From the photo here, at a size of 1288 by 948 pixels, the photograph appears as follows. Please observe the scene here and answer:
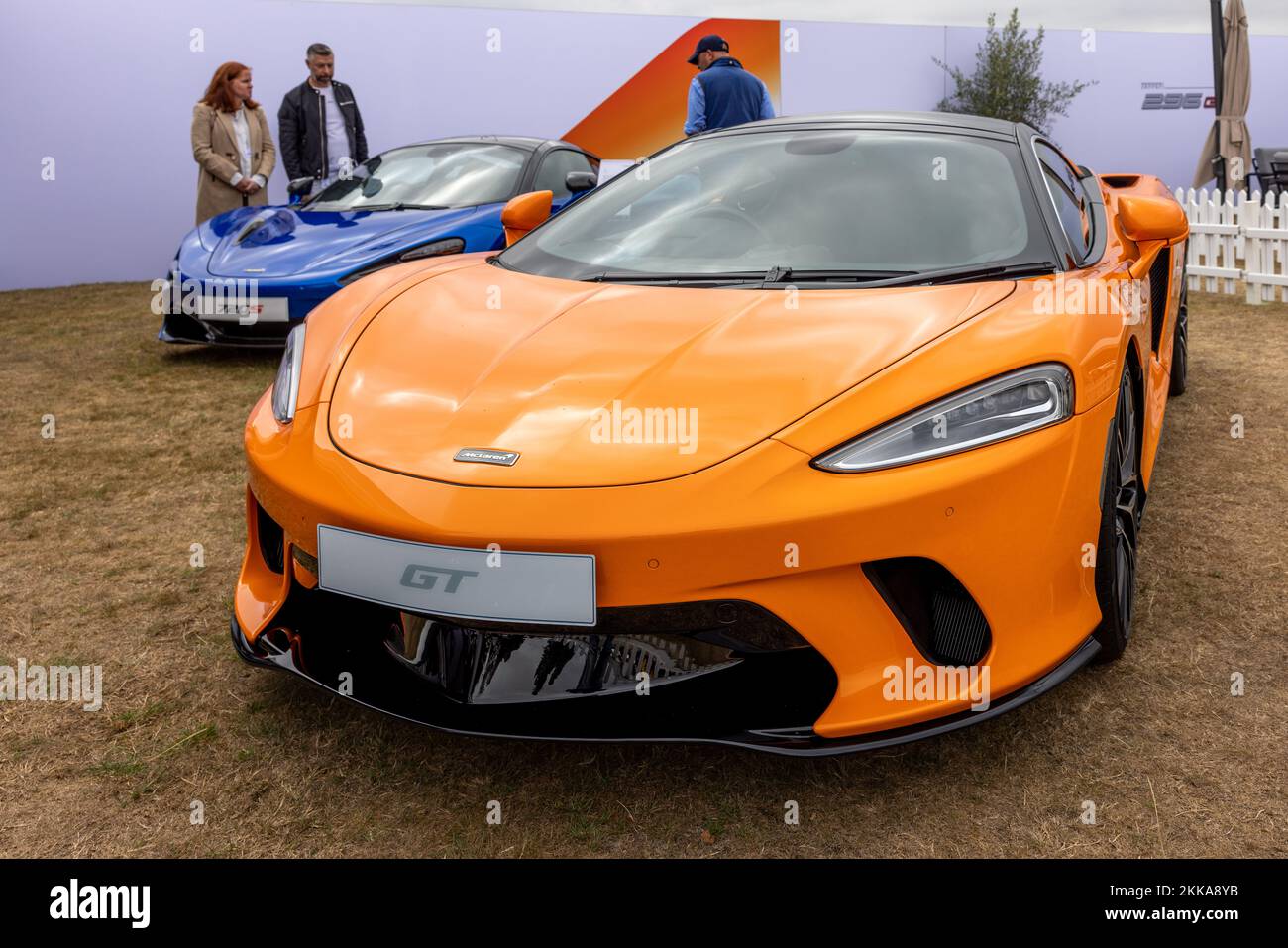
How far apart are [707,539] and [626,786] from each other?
575 mm

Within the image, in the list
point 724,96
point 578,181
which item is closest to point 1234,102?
point 724,96

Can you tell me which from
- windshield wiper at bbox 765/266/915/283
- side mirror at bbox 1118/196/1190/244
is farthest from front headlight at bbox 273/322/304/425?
side mirror at bbox 1118/196/1190/244

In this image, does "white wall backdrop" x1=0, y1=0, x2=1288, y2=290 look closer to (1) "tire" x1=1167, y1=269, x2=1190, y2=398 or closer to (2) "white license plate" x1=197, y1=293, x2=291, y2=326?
(2) "white license plate" x1=197, y1=293, x2=291, y2=326

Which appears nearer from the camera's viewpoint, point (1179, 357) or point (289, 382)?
point (289, 382)

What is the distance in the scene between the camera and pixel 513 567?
1.67m

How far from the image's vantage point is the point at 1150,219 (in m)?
2.62

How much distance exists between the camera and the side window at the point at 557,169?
645cm

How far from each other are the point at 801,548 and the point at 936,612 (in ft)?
1.00

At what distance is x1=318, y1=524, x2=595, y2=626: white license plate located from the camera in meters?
1.66

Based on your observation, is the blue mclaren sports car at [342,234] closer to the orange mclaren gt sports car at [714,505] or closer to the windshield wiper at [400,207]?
the windshield wiper at [400,207]

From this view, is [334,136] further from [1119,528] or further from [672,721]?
[672,721]

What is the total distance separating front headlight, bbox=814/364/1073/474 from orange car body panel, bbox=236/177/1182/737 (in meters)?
0.02

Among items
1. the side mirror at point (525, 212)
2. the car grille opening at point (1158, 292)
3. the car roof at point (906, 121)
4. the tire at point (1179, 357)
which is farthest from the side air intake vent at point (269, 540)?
the tire at point (1179, 357)

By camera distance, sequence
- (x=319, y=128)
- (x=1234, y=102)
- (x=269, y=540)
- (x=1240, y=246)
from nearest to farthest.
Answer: (x=269, y=540), (x=1240, y=246), (x=319, y=128), (x=1234, y=102)
